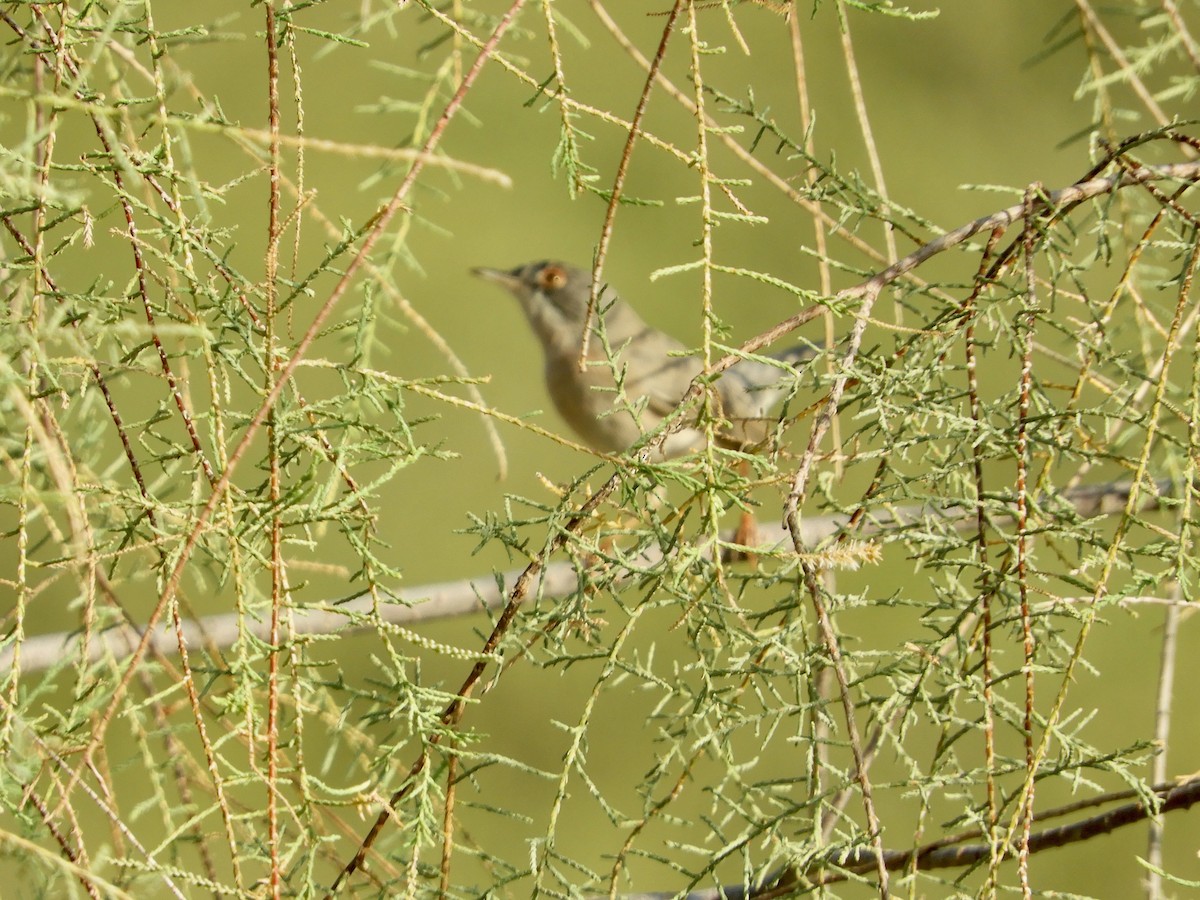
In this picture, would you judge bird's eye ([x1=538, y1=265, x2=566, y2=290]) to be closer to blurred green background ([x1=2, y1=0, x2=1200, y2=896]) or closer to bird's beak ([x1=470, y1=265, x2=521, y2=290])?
bird's beak ([x1=470, y1=265, x2=521, y2=290])

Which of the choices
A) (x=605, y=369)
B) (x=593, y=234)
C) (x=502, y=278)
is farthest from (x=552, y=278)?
(x=593, y=234)

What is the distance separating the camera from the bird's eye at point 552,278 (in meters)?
3.56

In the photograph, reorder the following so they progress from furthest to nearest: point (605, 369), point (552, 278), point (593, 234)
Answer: point (593, 234)
point (552, 278)
point (605, 369)

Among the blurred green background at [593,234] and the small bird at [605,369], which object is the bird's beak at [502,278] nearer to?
the small bird at [605,369]

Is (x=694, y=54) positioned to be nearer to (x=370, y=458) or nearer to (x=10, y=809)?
(x=370, y=458)

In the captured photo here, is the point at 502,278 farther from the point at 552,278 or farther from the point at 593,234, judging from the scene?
the point at 593,234

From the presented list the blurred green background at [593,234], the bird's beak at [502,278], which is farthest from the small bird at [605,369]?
the blurred green background at [593,234]

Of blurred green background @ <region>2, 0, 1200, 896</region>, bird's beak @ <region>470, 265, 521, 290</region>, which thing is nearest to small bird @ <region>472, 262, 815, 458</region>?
bird's beak @ <region>470, 265, 521, 290</region>

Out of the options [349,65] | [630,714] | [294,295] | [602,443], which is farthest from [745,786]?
[349,65]

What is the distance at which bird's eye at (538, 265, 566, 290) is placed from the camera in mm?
3557

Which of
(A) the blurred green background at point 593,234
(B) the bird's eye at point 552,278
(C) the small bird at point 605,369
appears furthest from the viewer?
(A) the blurred green background at point 593,234

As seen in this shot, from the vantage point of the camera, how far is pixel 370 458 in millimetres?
817

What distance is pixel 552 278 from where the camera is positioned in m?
3.56

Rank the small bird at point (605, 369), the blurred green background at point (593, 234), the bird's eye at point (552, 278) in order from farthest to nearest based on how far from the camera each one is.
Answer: the blurred green background at point (593, 234) → the bird's eye at point (552, 278) → the small bird at point (605, 369)
